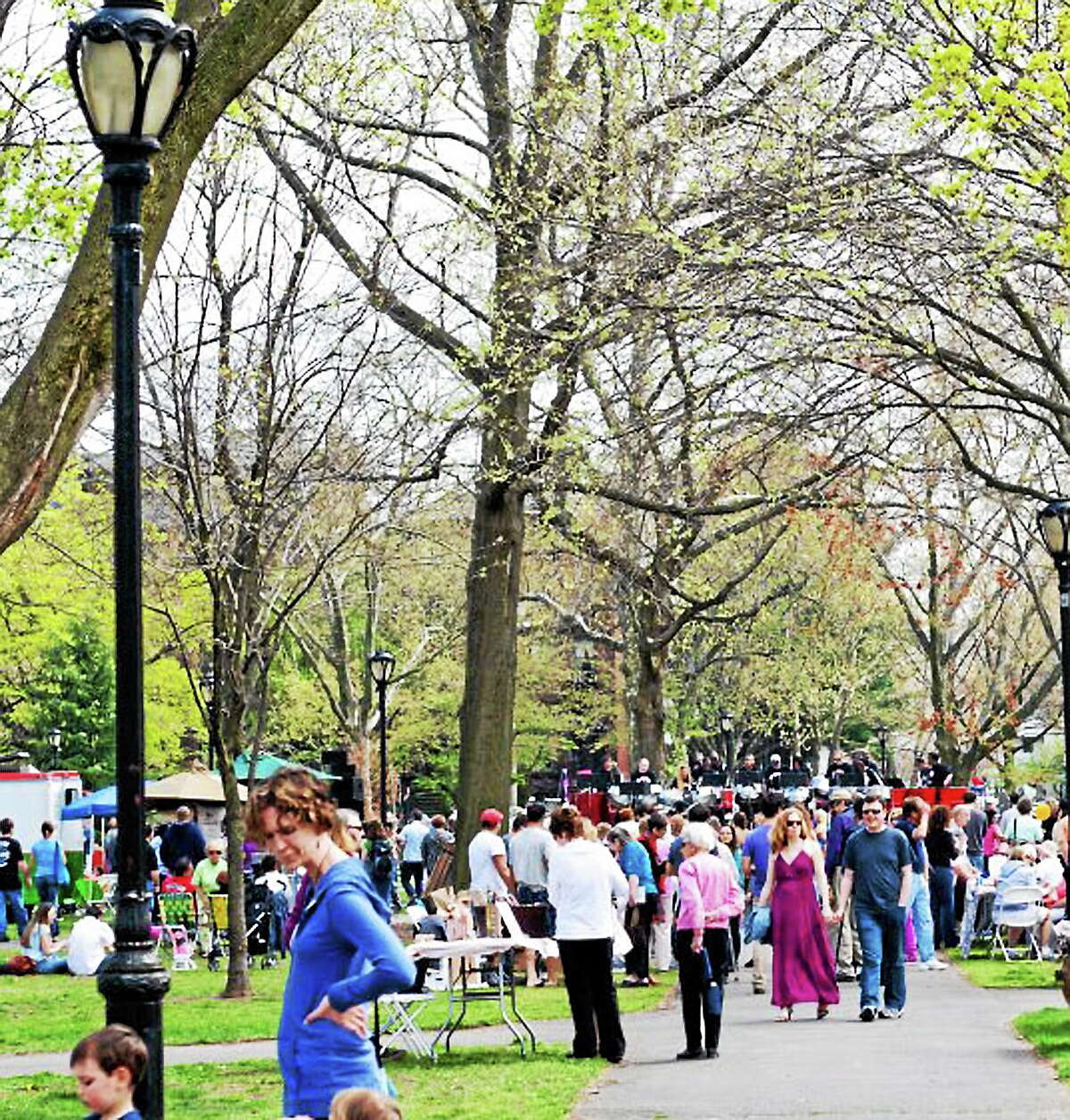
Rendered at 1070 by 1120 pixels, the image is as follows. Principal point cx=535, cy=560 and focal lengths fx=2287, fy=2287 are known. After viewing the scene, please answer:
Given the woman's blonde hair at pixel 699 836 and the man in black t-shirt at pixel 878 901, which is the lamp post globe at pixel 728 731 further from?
the woman's blonde hair at pixel 699 836

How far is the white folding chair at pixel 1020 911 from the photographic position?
2477cm

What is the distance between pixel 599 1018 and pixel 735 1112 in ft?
9.32

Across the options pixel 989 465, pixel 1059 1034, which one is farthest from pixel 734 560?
pixel 1059 1034

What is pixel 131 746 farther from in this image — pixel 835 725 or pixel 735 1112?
pixel 835 725

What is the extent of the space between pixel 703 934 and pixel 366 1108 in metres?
10.5

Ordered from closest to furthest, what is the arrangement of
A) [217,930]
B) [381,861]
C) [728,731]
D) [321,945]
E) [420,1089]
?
[321,945]
[420,1089]
[217,930]
[381,861]
[728,731]

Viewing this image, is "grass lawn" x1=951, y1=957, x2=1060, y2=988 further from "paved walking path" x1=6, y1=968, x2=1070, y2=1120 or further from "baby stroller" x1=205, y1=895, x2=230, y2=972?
"baby stroller" x1=205, y1=895, x2=230, y2=972

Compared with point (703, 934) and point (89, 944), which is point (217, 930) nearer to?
point (89, 944)

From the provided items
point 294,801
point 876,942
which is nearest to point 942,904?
point 876,942

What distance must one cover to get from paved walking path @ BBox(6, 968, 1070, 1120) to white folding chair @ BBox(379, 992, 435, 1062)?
25.3 inches

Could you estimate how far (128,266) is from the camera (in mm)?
8953

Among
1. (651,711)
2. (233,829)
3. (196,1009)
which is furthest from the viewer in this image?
(651,711)

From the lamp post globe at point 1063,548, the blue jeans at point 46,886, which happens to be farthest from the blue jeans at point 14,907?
the lamp post globe at point 1063,548

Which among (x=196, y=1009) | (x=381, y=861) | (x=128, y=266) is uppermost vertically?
(x=128, y=266)
